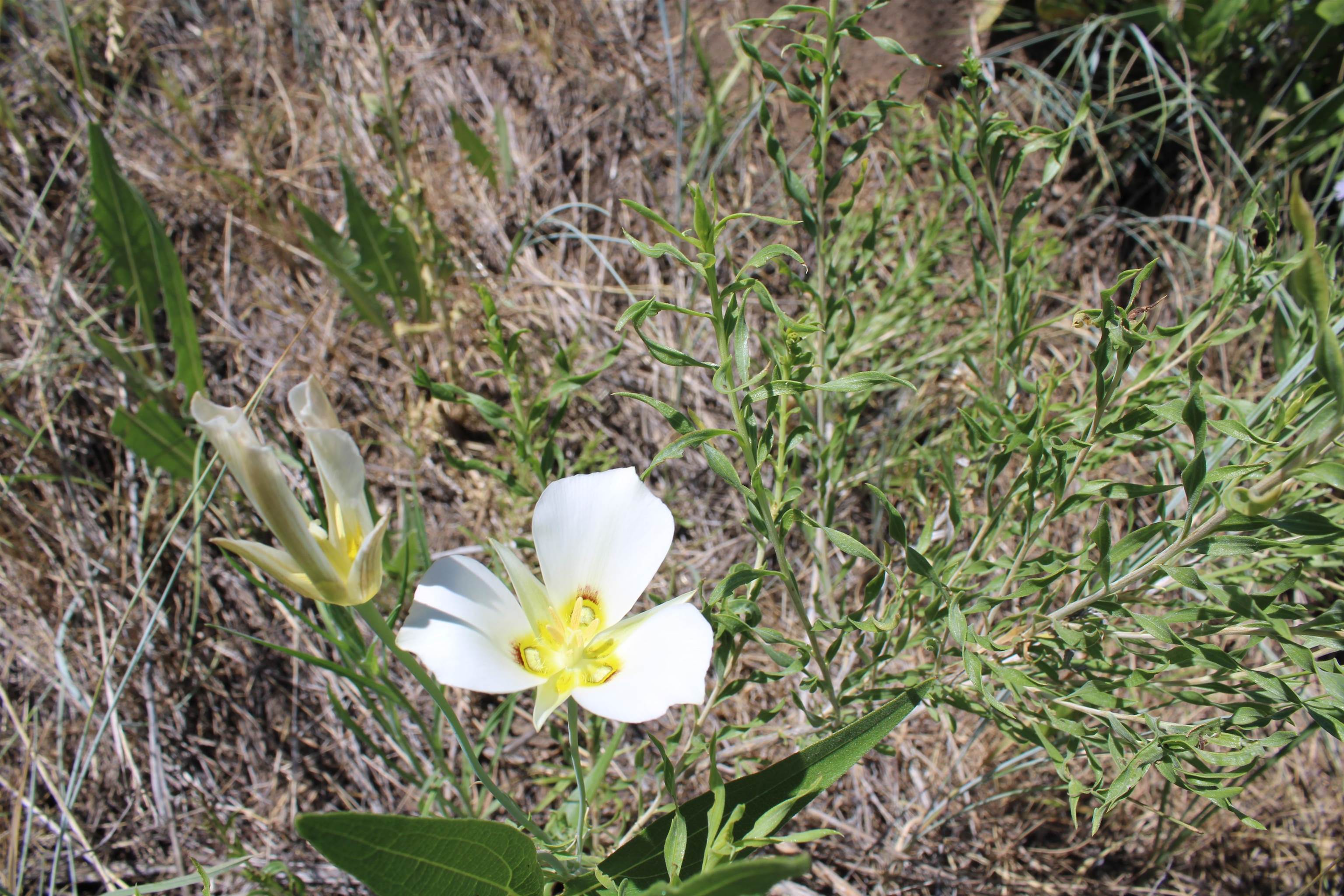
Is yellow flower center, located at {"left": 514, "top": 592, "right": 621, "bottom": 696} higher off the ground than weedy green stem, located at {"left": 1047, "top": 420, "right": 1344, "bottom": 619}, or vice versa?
weedy green stem, located at {"left": 1047, "top": 420, "right": 1344, "bottom": 619}

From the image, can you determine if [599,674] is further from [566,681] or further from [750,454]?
[750,454]

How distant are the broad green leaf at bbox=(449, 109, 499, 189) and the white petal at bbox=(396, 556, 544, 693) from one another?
173 centimetres

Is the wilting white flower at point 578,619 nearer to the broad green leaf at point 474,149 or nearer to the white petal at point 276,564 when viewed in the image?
the white petal at point 276,564

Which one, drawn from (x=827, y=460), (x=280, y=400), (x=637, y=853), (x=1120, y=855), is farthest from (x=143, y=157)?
(x=1120, y=855)

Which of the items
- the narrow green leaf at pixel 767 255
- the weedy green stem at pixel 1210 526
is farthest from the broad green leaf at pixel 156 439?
the weedy green stem at pixel 1210 526

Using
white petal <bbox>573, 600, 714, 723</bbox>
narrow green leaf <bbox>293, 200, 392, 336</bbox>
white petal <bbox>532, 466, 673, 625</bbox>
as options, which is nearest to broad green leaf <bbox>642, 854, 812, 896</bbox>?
white petal <bbox>573, 600, 714, 723</bbox>

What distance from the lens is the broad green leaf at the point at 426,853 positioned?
903mm

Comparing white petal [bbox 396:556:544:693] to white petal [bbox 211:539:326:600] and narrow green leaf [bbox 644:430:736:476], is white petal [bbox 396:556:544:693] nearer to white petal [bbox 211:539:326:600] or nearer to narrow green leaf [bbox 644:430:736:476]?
white petal [bbox 211:539:326:600]

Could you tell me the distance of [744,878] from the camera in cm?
80

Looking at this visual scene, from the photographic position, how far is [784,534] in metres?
1.15

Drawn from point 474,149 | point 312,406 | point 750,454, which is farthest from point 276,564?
point 474,149

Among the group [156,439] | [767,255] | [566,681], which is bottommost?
[156,439]

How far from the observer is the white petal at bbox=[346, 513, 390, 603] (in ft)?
2.94

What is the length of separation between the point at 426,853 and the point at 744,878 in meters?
0.41
